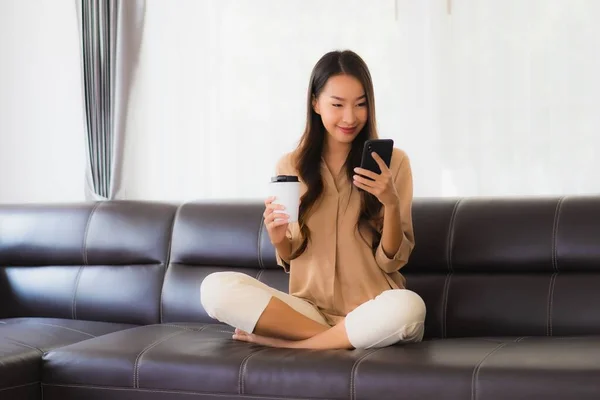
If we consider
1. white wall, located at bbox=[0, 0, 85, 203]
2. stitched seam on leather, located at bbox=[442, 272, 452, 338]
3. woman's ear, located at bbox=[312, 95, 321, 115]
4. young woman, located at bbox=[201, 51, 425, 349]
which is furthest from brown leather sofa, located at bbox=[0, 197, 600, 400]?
white wall, located at bbox=[0, 0, 85, 203]

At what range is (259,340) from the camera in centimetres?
257

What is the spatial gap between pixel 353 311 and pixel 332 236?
1.04 feet

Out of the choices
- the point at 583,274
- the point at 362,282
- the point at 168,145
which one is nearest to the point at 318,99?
the point at 362,282

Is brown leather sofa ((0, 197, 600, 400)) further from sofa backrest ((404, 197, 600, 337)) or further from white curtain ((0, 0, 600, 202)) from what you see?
white curtain ((0, 0, 600, 202))

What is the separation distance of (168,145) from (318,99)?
1401 mm

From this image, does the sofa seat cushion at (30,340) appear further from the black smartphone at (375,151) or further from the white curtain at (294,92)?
the black smartphone at (375,151)

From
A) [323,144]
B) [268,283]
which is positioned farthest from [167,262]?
[323,144]

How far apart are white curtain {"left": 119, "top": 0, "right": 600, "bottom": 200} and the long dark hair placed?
743 millimetres

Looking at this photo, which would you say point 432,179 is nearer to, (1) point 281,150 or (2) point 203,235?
(1) point 281,150

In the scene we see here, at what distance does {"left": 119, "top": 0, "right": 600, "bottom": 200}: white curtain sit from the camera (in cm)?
324

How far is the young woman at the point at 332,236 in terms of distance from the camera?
2512 mm

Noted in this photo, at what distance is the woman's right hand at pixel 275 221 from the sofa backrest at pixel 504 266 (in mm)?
460

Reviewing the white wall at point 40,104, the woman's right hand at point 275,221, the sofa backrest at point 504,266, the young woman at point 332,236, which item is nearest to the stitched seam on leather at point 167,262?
the sofa backrest at point 504,266

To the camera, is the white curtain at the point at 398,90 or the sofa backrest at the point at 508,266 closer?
the sofa backrest at the point at 508,266
